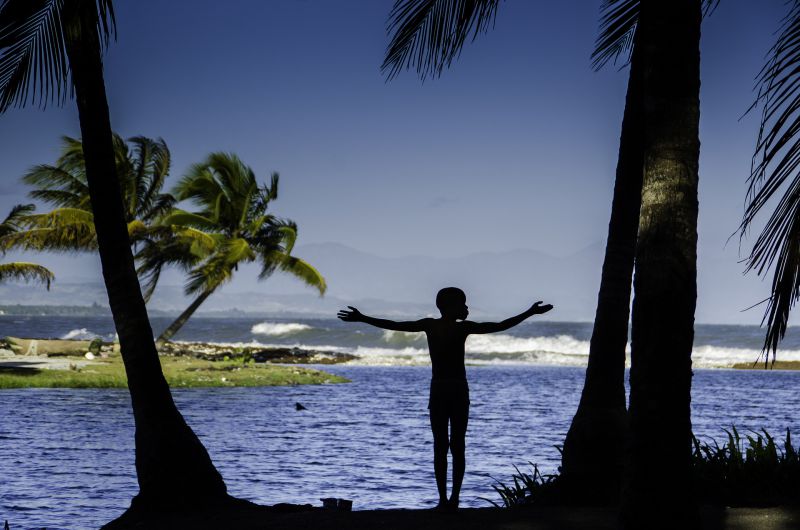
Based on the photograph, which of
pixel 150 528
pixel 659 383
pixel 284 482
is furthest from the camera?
pixel 284 482

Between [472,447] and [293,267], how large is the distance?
21463 millimetres

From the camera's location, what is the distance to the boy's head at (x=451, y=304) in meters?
8.00

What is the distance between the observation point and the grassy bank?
93.4 ft

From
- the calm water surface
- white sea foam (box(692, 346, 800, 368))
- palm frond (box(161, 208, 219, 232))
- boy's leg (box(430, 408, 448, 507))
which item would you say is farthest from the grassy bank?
white sea foam (box(692, 346, 800, 368))

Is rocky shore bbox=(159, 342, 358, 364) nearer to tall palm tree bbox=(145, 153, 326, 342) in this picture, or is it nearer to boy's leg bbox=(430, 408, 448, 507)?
tall palm tree bbox=(145, 153, 326, 342)

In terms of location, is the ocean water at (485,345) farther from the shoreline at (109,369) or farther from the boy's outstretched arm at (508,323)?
the boy's outstretched arm at (508,323)

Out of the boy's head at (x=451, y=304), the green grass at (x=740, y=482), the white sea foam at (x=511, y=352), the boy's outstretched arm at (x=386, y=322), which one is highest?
the white sea foam at (x=511, y=352)

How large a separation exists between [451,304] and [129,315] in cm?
320

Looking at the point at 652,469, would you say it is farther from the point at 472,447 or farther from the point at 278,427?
the point at 278,427

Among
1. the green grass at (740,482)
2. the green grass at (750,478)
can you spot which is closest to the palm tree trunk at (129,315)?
the green grass at (740,482)

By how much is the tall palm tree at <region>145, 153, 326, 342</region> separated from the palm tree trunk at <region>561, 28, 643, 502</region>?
26.4 metres

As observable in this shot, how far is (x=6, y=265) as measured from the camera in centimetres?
3194

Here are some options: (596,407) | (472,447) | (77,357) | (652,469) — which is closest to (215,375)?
(77,357)

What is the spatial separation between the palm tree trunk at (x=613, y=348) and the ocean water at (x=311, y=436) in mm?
2755
